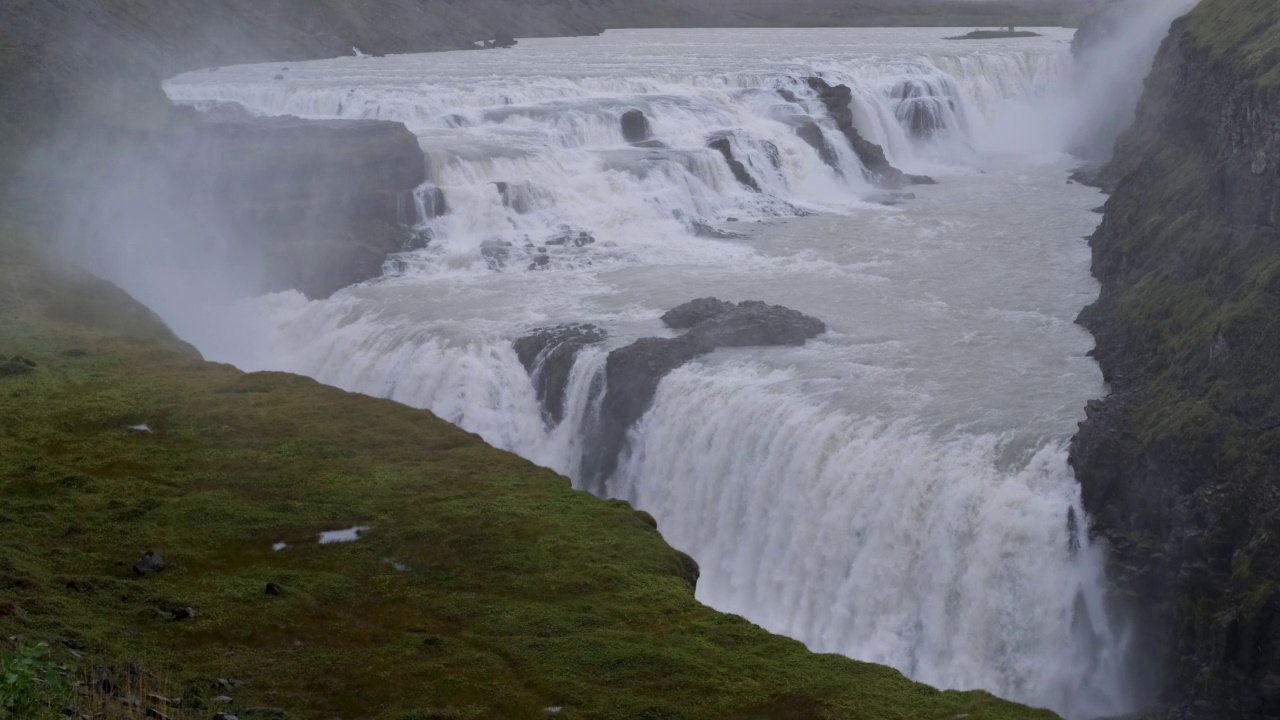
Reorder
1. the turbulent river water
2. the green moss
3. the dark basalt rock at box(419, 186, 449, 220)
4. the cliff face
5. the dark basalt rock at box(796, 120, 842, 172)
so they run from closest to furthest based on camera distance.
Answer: the cliff face, the turbulent river water, the green moss, the dark basalt rock at box(419, 186, 449, 220), the dark basalt rock at box(796, 120, 842, 172)

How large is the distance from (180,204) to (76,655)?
34241 mm

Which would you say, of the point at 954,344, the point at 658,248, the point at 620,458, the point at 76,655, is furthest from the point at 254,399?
the point at 658,248

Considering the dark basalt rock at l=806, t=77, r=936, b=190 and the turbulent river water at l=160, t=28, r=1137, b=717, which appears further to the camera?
the dark basalt rock at l=806, t=77, r=936, b=190

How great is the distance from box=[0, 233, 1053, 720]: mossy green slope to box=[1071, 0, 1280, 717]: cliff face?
571 centimetres

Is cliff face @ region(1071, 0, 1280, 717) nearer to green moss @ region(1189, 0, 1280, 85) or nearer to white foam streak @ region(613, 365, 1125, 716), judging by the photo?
green moss @ region(1189, 0, 1280, 85)

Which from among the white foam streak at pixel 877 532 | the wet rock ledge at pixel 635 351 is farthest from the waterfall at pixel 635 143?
the white foam streak at pixel 877 532

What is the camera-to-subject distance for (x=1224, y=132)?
1255 inches

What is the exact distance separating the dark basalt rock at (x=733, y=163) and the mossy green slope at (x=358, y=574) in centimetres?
2794

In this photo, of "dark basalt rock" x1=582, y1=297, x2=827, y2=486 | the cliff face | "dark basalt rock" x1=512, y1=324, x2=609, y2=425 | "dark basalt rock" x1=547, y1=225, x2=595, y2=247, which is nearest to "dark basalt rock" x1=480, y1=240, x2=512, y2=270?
"dark basalt rock" x1=547, y1=225, x2=595, y2=247

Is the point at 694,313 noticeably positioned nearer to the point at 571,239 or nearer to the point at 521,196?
the point at 571,239

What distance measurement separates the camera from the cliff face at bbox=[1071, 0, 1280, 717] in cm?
2066

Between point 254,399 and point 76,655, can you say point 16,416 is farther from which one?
point 76,655

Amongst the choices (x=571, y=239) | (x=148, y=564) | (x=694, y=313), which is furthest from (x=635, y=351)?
→ (x=148, y=564)

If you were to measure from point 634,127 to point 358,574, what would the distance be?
3785cm
